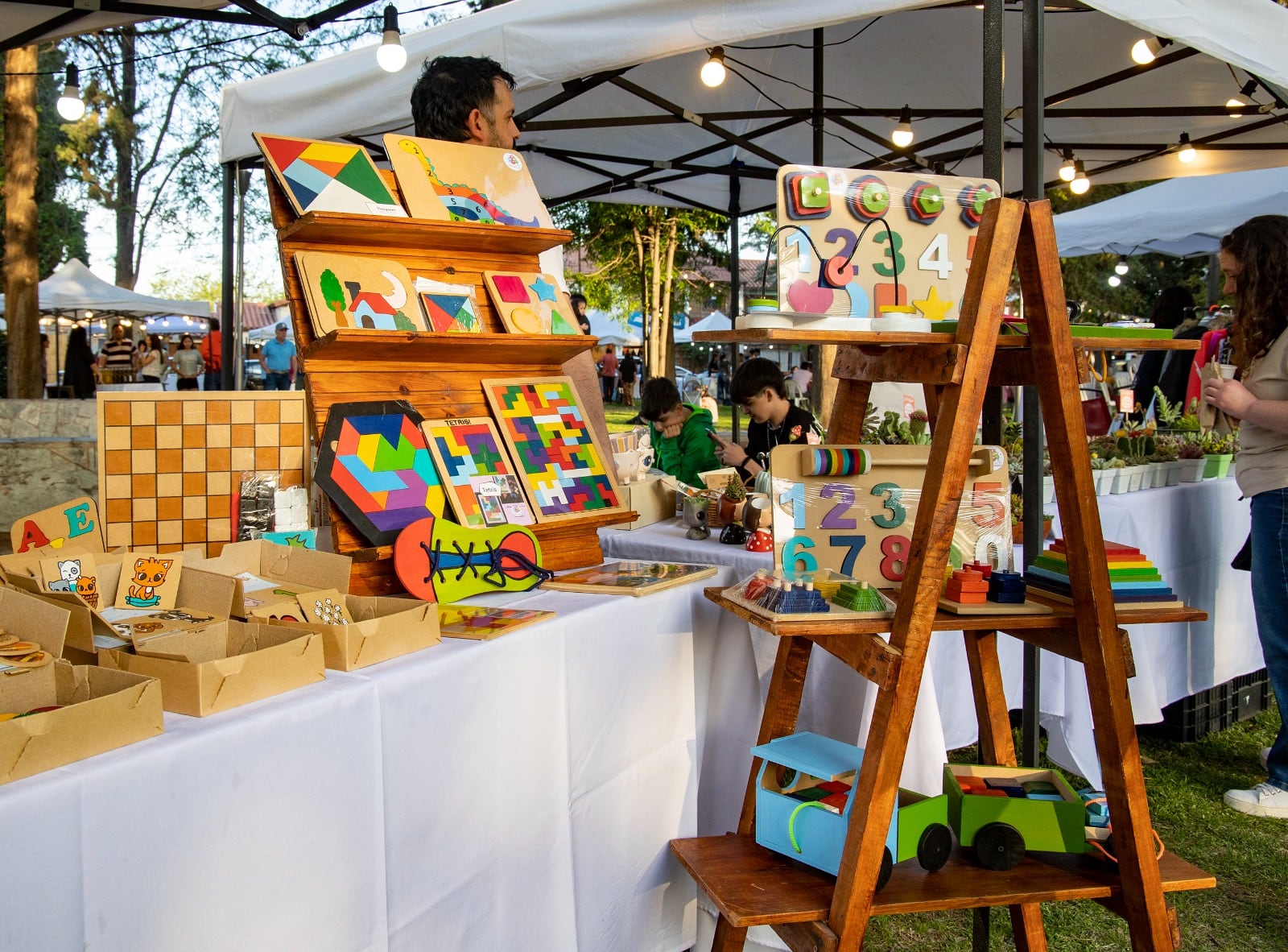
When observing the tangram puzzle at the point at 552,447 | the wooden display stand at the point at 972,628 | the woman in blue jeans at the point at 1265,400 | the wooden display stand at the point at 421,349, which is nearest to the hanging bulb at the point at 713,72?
the woman in blue jeans at the point at 1265,400

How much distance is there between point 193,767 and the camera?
3.57 feet

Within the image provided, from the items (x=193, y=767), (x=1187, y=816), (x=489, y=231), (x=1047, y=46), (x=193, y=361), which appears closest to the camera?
(x=193, y=767)

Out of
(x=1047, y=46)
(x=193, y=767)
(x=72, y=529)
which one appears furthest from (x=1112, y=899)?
(x=1047, y=46)

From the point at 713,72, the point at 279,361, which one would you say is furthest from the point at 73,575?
the point at 279,361

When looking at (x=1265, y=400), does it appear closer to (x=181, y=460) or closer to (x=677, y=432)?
(x=677, y=432)

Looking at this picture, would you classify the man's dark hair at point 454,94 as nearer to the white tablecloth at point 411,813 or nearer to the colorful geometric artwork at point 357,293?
the colorful geometric artwork at point 357,293

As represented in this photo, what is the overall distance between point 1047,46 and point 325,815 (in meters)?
4.92

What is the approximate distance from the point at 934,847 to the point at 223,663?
1132 millimetres

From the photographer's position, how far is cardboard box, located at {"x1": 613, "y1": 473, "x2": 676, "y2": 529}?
8.84 feet

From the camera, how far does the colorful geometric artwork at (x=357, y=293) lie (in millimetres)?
1821

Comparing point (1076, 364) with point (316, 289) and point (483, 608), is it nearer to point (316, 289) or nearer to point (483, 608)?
point (483, 608)

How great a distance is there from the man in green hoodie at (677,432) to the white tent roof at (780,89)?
1.25 meters

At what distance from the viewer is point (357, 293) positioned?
1.87 meters

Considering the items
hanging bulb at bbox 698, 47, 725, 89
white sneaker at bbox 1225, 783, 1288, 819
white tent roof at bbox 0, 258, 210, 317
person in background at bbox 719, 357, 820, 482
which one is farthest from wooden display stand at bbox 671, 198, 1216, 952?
white tent roof at bbox 0, 258, 210, 317
